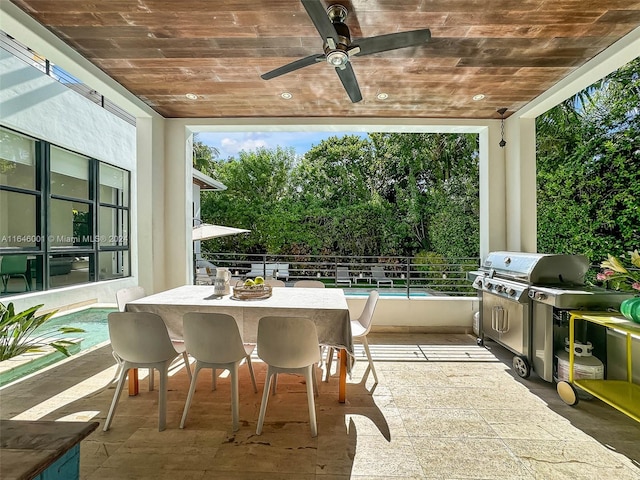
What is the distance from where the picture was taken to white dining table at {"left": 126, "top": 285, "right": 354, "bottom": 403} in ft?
7.47

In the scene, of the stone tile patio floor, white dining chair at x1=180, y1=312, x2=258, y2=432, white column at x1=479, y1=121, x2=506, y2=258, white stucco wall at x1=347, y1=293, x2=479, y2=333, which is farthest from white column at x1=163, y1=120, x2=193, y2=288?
white column at x1=479, y1=121, x2=506, y2=258

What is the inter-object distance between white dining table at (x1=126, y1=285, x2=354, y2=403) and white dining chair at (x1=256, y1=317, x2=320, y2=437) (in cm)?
29

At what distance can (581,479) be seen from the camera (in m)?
1.66

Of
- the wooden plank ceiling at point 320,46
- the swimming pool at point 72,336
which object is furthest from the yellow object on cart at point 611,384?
the swimming pool at point 72,336

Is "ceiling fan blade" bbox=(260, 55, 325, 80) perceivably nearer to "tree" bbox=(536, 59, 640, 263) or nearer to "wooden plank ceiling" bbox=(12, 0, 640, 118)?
"wooden plank ceiling" bbox=(12, 0, 640, 118)

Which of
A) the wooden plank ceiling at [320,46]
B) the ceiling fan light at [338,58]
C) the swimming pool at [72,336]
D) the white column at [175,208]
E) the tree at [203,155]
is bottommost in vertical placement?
the swimming pool at [72,336]

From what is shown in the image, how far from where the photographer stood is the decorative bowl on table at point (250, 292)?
2.64 m

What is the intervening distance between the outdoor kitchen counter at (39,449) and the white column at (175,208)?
10.9 feet

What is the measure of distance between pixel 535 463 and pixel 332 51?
279 cm

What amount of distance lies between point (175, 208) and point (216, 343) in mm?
2627

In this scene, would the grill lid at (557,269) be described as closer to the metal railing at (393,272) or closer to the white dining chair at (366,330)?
the metal railing at (393,272)

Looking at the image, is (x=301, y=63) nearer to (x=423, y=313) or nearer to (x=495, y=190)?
(x=495, y=190)

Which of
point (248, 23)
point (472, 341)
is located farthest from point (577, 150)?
point (248, 23)

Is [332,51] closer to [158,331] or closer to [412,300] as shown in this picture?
[158,331]
